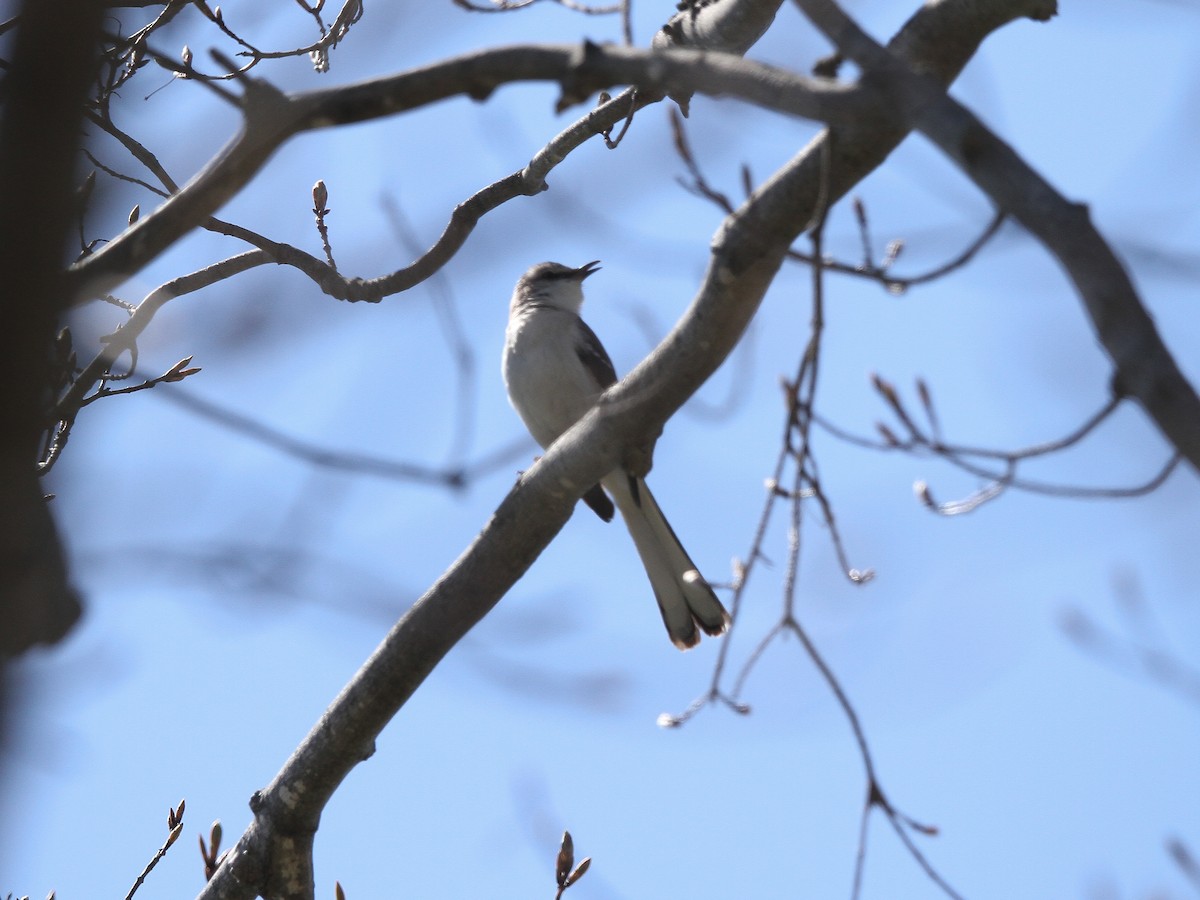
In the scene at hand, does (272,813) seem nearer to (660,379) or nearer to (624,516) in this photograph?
(660,379)

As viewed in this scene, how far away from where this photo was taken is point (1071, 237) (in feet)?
5.57

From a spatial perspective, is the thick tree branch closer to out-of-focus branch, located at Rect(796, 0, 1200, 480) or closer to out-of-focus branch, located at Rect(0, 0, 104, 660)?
out-of-focus branch, located at Rect(796, 0, 1200, 480)

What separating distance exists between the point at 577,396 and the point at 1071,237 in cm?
454

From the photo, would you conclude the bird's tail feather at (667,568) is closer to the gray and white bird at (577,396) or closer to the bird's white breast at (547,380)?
the gray and white bird at (577,396)

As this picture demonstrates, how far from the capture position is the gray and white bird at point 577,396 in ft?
18.3

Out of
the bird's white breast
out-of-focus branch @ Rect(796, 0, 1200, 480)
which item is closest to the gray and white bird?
the bird's white breast

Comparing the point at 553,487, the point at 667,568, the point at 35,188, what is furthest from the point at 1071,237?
the point at 667,568

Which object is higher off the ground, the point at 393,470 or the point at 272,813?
the point at 272,813

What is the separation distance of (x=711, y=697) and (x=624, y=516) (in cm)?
319

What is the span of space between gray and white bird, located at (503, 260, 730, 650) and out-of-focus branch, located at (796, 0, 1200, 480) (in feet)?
10.7

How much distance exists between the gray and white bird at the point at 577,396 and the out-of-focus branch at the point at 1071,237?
10.7 feet

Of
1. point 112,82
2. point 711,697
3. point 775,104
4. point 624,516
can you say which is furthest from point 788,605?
point 624,516

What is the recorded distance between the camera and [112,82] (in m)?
3.73

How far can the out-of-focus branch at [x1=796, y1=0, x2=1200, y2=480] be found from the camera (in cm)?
157
